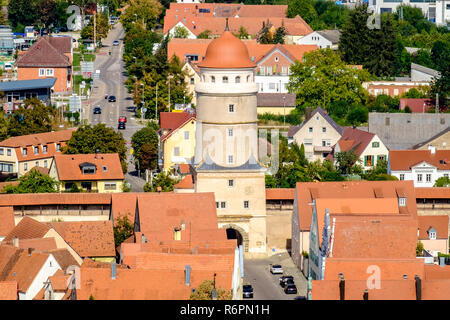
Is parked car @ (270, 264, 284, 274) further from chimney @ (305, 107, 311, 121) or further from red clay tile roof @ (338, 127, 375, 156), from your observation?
chimney @ (305, 107, 311, 121)

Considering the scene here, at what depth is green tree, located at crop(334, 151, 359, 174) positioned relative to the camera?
98.4 metres

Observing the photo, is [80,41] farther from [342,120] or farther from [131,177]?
[131,177]

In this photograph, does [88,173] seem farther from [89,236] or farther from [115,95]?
[115,95]

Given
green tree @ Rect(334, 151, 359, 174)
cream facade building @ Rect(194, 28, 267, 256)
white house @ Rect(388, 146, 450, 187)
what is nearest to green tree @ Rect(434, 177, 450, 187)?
white house @ Rect(388, 146, 450, 187)

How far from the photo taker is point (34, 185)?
273ft

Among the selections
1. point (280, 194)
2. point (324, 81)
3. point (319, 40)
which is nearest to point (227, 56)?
point (280, 194)

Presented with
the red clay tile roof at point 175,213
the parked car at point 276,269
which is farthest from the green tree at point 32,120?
the parked car at point 276,269

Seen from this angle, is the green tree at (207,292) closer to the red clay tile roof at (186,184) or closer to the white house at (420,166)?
the red clay tile roof at (186,184)

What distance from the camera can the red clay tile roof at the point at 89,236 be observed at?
69.1 m

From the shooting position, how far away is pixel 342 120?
11806cm

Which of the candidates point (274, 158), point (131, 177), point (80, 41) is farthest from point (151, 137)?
point (80, 41)

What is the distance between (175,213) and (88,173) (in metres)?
19.8

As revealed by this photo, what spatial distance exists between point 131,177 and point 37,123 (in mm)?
14887

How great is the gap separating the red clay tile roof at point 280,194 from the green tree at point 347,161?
2026cm
